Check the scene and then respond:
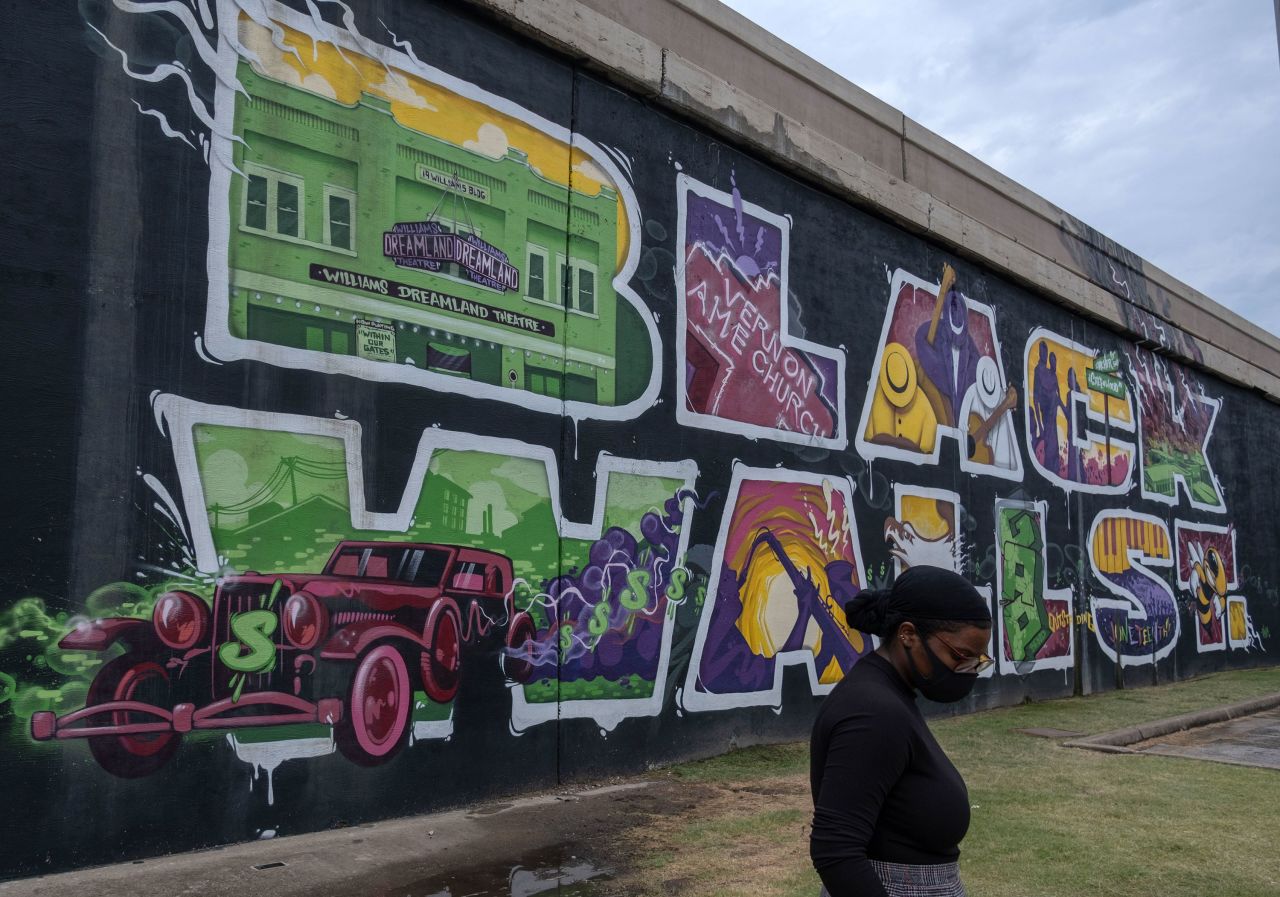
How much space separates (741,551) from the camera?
31.6 feet

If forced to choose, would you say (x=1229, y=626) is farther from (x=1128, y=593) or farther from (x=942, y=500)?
(x=942, y=500)

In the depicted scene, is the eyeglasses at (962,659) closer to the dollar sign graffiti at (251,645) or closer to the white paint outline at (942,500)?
the dollar sign graffiti at (251,645)

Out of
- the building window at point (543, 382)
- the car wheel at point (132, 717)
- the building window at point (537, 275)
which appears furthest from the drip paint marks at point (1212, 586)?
the car wheel at point (132, 717)

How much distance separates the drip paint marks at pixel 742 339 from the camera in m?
9.44

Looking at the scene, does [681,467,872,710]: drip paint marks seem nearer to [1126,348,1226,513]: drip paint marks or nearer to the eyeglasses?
the eyeglasses

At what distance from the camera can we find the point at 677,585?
29.3 ft

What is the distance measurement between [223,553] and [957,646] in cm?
458

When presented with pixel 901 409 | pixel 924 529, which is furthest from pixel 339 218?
pixel 924 529

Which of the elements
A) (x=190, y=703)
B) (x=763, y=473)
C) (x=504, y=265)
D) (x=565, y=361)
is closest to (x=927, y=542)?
(x=763, y=473)

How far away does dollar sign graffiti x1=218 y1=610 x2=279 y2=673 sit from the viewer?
5992 millimetres

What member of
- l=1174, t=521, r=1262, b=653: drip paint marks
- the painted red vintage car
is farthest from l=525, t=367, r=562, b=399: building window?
l=1174, t=521, r=1262, b=653: drip paint marks

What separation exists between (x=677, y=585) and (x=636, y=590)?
514mm

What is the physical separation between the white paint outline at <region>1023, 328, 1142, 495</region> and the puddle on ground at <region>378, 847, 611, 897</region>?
10396 millimetres

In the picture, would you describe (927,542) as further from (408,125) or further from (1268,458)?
(1268,458)
